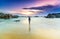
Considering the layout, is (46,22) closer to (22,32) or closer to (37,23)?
(37,23)

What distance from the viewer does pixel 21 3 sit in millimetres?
1401

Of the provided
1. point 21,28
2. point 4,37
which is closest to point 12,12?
point 21,28

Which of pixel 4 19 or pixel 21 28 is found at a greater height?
pixel 4 19

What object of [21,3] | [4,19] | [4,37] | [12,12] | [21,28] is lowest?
[4,37]

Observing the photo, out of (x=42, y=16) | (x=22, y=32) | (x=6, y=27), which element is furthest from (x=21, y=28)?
(x=42, y=16)

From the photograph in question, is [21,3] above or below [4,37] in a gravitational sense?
above

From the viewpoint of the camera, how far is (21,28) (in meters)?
1.42

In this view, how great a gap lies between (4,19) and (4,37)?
28 centimetres

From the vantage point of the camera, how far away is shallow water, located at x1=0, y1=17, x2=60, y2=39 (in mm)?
1395

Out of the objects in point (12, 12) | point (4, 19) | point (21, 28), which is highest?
point (12, 12)

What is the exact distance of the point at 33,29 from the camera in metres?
1.44

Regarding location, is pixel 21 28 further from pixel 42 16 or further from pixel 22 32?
pixel 42 16

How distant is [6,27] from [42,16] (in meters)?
0.60

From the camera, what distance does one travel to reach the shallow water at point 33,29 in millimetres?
1395
